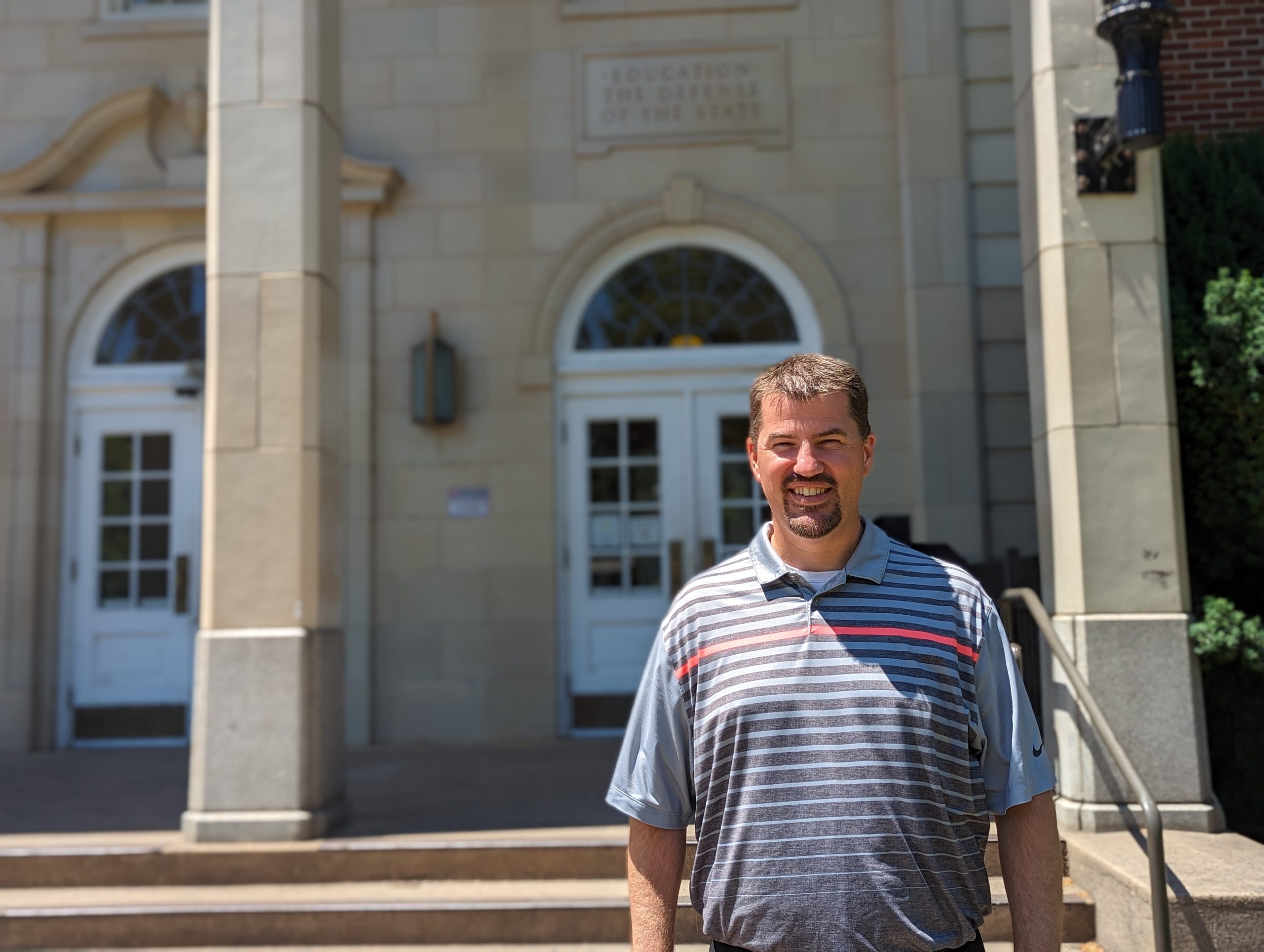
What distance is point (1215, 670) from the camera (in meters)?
5.32

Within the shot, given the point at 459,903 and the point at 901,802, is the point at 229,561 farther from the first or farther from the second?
the point at 901,802

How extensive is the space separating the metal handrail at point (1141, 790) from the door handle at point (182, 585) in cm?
629

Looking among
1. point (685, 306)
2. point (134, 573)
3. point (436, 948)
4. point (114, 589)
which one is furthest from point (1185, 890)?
point (114, 589)

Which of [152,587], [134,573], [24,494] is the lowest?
[152,587]

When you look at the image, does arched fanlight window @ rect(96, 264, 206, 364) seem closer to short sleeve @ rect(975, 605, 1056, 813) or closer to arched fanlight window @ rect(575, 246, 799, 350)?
arched fanlight window @ rect(575, 246, 799, 350)

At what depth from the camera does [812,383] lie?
214 centimetres

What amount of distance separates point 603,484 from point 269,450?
3460mm

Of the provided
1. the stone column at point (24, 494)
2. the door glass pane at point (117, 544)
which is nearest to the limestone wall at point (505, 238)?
the door glass pane at point (117, 544)

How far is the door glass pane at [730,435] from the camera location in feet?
27.9

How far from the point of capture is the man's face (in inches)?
83.2

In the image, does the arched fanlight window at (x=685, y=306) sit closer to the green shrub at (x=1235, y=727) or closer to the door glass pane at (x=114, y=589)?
the door glass pane at (x=114, y=589)

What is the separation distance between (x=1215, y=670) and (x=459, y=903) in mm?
3606

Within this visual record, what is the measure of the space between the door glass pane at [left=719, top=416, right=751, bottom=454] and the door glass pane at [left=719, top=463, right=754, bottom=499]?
11 centimetres

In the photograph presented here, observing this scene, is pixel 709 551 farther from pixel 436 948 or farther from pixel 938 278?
pixel 436 948
